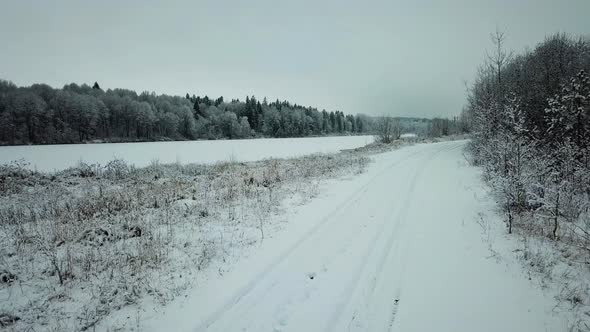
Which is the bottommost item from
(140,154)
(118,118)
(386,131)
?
(140,154)

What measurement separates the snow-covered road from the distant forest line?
5574 cm

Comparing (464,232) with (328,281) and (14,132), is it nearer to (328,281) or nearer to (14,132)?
(328,281)

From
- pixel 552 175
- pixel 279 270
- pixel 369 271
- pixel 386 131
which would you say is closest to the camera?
pixel 369 271

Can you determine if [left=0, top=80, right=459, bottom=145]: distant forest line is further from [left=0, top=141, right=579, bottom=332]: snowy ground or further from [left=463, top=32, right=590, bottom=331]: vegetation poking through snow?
[left=0, top=141, right=579, bottom=332]: snowy ground

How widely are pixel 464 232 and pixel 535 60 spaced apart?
1932cm

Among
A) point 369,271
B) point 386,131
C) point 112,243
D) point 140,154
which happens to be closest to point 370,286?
point 369,271

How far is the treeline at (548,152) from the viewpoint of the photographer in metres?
6.86

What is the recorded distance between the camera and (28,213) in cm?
851

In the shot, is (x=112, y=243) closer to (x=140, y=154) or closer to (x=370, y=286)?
(x=370, y=286)

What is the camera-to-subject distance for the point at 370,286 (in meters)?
4.41

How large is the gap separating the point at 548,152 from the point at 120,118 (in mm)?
90868

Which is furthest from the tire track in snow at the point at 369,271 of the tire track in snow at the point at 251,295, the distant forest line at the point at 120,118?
the distant forest line at the point at 120,118

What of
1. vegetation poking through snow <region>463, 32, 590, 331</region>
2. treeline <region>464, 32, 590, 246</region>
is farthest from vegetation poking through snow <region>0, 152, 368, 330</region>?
treeline <region>464, 32, 590, 246</region>

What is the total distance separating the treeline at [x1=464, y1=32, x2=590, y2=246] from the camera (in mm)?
6859
